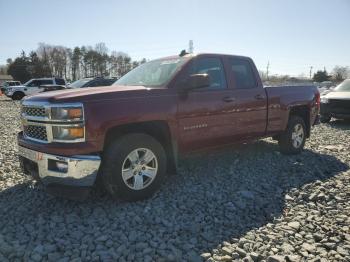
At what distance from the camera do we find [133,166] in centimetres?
428

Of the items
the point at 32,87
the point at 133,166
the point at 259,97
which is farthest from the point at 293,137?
the point at 32,87

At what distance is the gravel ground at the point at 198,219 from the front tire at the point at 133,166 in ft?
0.63

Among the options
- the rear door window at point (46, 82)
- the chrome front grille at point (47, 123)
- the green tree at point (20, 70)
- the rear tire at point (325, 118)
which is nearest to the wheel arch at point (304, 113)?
the chrome front grille at point (47, 123)

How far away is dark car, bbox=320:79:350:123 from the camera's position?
473 inches

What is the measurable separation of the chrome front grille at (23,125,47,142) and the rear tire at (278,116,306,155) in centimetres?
459

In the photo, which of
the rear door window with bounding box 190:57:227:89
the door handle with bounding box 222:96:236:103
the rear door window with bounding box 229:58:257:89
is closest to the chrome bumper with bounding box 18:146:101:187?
the rear door window with bounding box 190:57:227:89

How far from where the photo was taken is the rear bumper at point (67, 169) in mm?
3809

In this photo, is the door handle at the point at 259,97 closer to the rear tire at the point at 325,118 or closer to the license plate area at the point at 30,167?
the license plate area at the point at 30,167

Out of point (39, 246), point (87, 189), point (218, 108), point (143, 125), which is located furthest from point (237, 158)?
point (39, 246)

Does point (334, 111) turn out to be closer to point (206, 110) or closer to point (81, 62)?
point (206, 110)

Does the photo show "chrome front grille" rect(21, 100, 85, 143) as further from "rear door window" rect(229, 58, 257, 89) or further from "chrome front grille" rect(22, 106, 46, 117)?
"rear door window" rect(229, 58, 257, 89)

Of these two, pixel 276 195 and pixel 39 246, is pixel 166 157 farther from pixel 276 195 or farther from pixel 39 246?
pixel 39 246

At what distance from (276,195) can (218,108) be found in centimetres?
149

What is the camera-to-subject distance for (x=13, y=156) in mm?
6840
